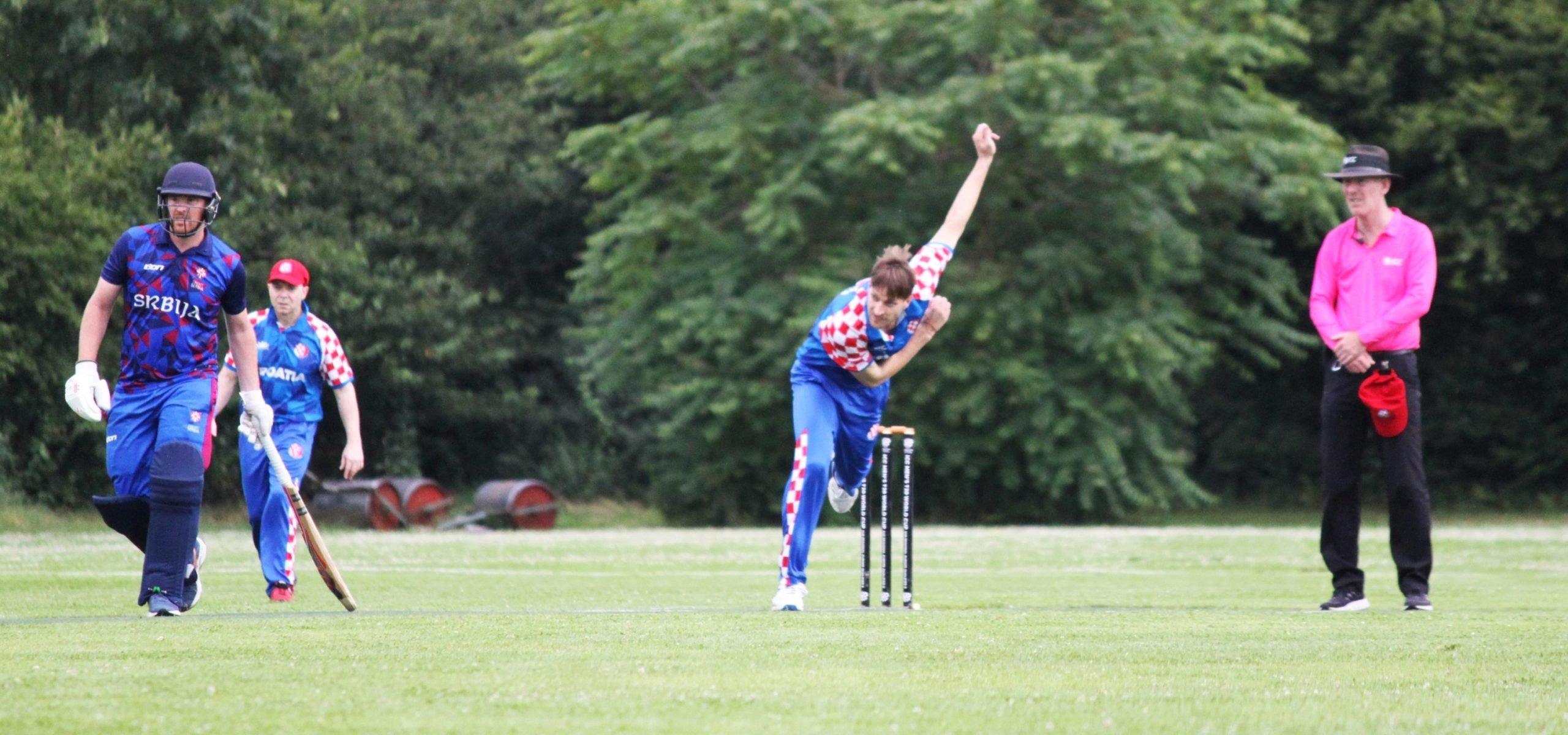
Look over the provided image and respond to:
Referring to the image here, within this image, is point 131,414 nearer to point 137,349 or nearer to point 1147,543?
point 137,349

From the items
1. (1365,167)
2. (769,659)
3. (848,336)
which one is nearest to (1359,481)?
(1365,167)

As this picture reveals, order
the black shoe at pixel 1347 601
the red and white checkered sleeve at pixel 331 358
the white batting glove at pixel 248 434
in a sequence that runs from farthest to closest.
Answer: the red and white checkered sleeve at pixel 331 358 < the white batting glove at pixel 248 434 < the black shoe at pixel 1347 601

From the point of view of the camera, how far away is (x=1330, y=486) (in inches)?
412

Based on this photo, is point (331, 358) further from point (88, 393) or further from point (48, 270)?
point (48, 270)

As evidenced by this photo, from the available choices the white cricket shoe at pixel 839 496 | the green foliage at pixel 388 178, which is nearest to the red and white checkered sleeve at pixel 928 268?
the white cricket shoe at pixel 839 496

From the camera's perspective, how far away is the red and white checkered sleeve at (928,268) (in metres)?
9.52

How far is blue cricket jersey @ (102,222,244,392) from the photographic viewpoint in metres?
8.82

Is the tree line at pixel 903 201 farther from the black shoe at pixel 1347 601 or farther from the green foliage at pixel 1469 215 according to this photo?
the black shoe at pixel 1347 601

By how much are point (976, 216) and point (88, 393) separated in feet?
75.2

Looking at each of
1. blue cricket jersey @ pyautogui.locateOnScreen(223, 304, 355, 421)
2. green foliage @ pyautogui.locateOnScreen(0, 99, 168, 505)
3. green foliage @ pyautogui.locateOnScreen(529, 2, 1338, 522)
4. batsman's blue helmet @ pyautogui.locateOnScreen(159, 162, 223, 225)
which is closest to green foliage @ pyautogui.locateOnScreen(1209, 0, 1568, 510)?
green foliage @ pyautogui.locateOnScreen(529, 2, 1338, 522)

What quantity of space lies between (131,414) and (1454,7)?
89.1 feet

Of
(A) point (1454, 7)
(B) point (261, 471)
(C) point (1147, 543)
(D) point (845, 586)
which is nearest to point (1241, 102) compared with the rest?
(A) point (1454, 7)

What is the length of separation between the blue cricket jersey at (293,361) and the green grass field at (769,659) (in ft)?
3.50

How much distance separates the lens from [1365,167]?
401 inches
